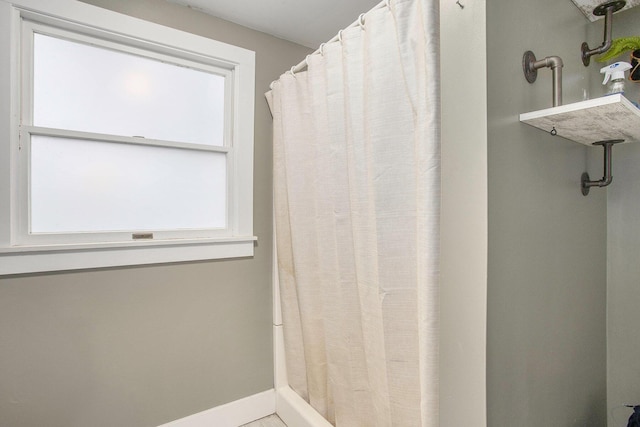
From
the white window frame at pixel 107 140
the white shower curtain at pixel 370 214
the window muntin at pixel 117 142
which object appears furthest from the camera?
the window muntin at pixel 117 142

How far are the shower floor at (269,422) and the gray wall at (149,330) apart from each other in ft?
0.51

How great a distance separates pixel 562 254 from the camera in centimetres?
131

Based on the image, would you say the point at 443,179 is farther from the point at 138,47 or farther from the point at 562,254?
the point at 138,47

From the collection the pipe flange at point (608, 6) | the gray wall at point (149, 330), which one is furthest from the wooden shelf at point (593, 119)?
the gray wall at point (149, 330)

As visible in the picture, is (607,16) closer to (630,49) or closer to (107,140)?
(630,49)

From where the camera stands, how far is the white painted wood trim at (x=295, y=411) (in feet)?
4.99

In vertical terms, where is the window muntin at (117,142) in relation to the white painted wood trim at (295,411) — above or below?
above

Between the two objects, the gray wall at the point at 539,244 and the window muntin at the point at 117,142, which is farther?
the window muntin at the point at 117,142

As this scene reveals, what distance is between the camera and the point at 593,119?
106 centimetres

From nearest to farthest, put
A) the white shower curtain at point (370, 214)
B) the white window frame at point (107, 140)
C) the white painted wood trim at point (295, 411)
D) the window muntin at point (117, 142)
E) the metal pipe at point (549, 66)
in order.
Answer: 1. the white shower curtain at point (370, 214)
2. the metal pipe at point (549, 66)
3. the white window frame at point (107, 140)
4. the window muntin at point (117, 142)
5. the white painted wood trim at point (295, 411)

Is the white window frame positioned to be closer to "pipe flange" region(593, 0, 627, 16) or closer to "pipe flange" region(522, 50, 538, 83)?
"pipe flange" region(522, 50, 538, 83)

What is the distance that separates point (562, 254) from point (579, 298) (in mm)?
315

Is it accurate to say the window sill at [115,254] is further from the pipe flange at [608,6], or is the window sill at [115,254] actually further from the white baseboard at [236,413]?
the pipe flange at [608,6]

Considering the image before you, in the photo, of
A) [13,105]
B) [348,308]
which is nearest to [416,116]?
[348,308]
